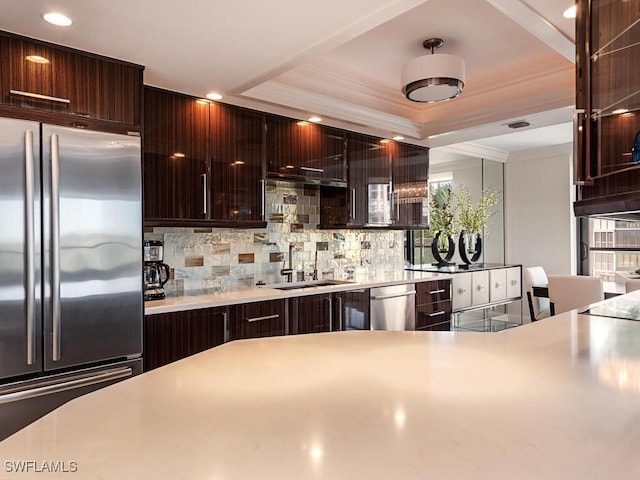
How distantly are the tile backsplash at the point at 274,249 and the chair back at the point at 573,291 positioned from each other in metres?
1.59

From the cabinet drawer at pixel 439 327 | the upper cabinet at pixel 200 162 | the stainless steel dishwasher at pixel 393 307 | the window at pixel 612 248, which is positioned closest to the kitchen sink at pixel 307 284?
the stainless steel dishwasher at pixel 393 307

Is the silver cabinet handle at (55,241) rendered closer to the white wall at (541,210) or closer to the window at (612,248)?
the window at (612,248)

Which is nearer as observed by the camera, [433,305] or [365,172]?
[365,172]

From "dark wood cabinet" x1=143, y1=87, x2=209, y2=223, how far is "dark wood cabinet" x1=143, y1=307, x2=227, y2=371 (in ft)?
2.05

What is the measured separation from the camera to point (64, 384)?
7.20 ft

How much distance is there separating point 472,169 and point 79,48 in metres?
5.63

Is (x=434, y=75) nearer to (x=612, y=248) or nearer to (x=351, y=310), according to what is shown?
(x=351, y=310)

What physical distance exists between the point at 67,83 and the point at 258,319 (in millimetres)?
1755

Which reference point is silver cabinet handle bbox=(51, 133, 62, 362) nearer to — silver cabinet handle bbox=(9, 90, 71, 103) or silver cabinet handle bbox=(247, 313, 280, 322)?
silver cabinet handle bbox=(9, 90, 71, 103)

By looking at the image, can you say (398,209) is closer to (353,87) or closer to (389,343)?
(353,87)

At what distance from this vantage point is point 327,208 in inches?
161

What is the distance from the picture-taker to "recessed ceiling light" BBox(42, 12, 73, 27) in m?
1.90

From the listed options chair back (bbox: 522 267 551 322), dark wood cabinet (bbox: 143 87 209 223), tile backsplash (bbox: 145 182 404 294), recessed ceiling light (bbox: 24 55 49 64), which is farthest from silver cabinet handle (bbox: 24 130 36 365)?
chair back (bbox: 522 267 551 322)

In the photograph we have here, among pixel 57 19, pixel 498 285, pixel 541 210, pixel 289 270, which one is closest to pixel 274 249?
pixel 289 270
